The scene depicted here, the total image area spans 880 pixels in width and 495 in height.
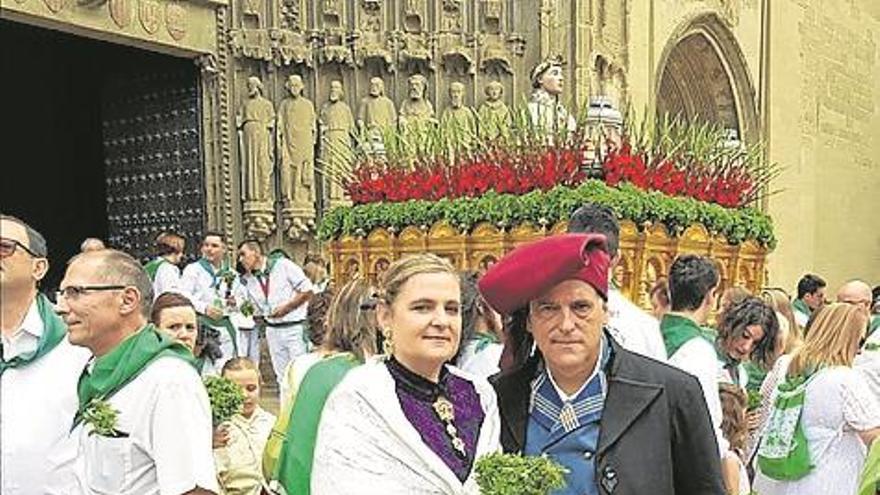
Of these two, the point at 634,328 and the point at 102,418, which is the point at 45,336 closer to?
the point at 102,418

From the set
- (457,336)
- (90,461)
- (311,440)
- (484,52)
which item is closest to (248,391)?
(311,440)

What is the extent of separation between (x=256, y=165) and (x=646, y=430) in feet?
39.1

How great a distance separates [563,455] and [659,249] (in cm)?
453

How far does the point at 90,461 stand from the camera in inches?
137

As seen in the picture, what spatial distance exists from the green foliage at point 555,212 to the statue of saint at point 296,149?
615 cm

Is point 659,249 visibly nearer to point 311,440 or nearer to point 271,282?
point 311,440

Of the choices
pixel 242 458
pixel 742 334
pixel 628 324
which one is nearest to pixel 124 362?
pixel 242 458

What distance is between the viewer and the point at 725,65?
65.4ft

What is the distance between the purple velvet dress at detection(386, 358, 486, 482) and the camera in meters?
3.11

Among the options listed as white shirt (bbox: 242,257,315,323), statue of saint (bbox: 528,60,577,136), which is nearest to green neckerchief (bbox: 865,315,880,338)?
statue of saint (bbox: 528,60,577,136)

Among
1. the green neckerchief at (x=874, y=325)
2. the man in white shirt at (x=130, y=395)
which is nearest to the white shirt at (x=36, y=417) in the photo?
the man in white shirt at (x=130, y=395)

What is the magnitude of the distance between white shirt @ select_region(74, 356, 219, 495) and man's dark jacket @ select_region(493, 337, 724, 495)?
0.86m

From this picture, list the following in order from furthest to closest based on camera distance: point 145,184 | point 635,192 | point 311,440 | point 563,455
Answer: point 145,184, point 635,192, point 311,440, point 563,455

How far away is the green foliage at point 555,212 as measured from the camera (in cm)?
707
